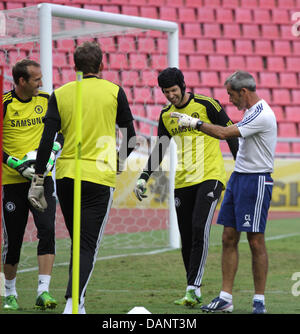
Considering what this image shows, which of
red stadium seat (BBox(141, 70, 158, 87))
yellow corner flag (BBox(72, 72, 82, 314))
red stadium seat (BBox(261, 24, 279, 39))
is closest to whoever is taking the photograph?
yellow corner flag (BBox(72, 72, 82, 314))

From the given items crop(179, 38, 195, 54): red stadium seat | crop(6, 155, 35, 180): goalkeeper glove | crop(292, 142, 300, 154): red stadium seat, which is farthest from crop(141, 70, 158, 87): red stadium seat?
crop(6, 155, 35, 180): goalkeeper glove

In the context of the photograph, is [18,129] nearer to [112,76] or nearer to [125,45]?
[112,76]

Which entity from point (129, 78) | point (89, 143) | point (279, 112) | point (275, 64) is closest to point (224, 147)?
point (129, 78)

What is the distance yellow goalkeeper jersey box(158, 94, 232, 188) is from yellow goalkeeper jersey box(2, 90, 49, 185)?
1104mm

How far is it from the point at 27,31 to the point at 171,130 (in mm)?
3641

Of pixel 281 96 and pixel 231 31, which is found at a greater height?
pixel 231 31

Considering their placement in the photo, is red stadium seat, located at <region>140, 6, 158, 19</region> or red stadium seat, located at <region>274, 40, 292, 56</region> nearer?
red stadium seat, located at <region>140, 6, 158, 19</region>

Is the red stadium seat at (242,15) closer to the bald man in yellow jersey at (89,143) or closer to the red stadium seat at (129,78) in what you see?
the red stadium seat at (129,78)

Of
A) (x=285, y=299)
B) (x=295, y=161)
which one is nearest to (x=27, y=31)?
(x=285, y=299)

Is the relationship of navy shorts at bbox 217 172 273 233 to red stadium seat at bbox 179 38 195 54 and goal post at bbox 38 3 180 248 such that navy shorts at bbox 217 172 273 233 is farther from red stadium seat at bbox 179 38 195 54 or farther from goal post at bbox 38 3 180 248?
red stadium seat at bbox 179 38 195 54

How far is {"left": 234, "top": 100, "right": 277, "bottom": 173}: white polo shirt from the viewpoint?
5469mm

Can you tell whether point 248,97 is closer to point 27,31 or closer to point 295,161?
point 27,31

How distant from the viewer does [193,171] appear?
20.5ft

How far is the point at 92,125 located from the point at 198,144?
1670 millimetres
